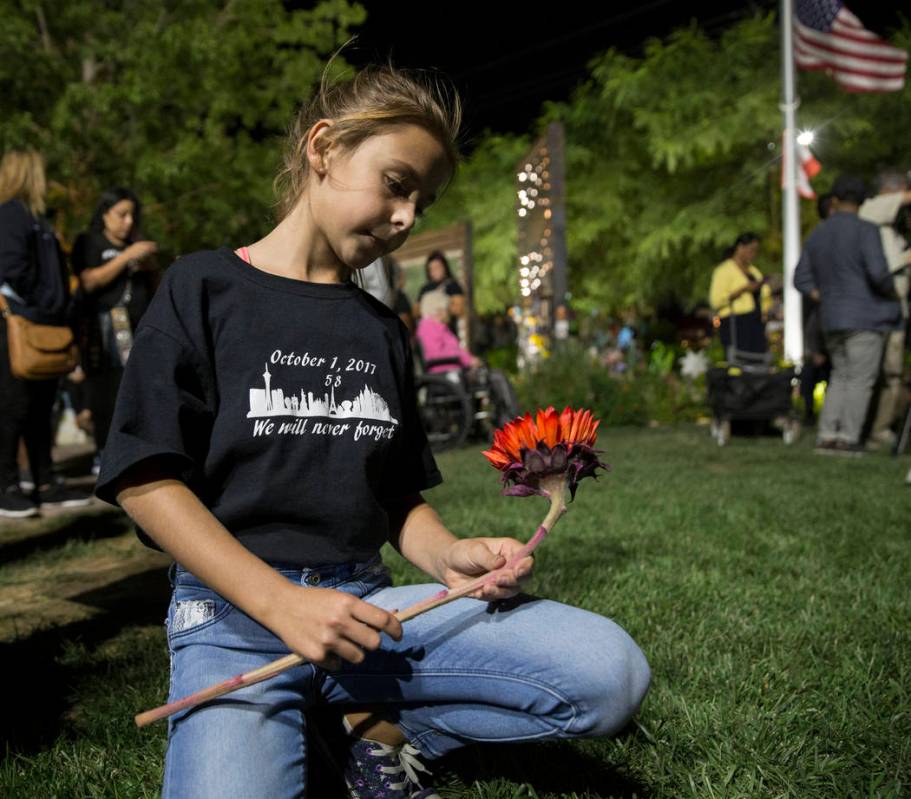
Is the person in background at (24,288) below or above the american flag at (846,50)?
below

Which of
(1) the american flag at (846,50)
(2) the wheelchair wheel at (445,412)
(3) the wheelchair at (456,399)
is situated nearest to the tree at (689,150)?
(1) the american flag at (846,50)

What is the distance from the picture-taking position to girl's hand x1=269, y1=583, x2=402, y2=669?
4.47 feet

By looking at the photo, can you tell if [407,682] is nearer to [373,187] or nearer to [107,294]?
[373,187]

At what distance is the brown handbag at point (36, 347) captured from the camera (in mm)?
4824

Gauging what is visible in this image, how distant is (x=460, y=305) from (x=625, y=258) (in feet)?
52.5

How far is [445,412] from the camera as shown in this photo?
8938 mm

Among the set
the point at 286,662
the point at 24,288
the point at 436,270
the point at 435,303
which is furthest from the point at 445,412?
the point at 286,662

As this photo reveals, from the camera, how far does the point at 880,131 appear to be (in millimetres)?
17391

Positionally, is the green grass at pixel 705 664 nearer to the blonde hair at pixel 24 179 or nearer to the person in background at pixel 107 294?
the person in background at pixel 107 294

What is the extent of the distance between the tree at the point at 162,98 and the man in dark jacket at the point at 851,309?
7.75m

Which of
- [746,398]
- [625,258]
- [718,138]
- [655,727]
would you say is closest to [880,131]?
[718,138]

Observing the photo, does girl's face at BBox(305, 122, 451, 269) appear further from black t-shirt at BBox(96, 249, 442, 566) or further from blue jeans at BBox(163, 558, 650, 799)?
blue jeans at BBox(163, 558, 650, 799)

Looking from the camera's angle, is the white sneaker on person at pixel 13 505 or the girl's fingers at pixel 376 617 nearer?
the girl's fingers at pixel 376 617

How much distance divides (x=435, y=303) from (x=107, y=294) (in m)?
3.89
